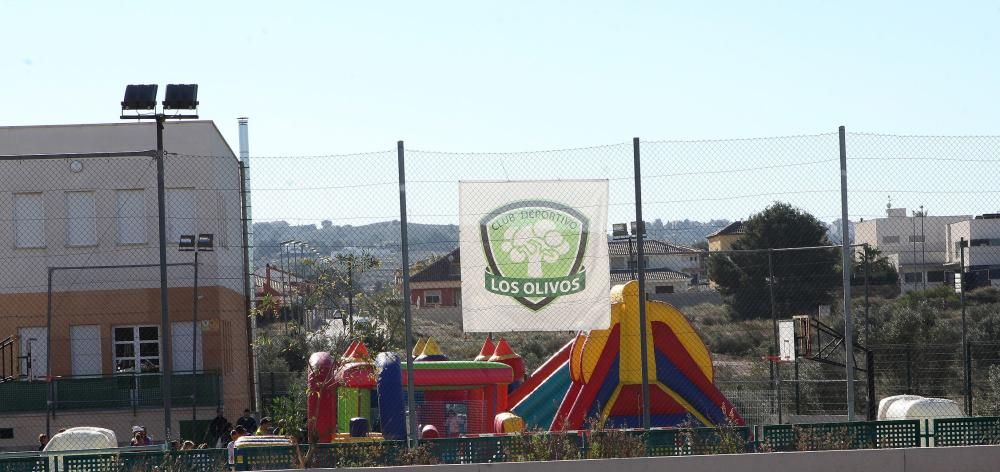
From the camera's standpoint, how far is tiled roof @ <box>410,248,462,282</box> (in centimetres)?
1571

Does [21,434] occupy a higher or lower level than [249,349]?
lower

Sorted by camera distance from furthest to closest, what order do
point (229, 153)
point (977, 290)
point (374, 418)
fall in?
point (977, 290)
point (229, 153)
point (374, 418)

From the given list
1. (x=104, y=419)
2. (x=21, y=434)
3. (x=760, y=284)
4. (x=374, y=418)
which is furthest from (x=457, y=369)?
(x=760, y=284)

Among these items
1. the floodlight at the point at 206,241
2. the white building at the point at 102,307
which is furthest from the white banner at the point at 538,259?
the white building at the point at 102,307

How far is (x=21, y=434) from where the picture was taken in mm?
22812

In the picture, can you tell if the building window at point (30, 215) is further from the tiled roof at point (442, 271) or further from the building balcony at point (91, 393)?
the tiled roof at point (442, 271)

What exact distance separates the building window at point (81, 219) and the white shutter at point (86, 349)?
1931mm

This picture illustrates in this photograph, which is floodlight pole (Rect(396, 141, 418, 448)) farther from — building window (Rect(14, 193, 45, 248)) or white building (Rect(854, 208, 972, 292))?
building window (Rect(14, 193, 45, 248))

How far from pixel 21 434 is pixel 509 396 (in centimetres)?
917

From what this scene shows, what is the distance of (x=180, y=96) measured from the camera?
51.0 ft

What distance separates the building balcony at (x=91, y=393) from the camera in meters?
22.7

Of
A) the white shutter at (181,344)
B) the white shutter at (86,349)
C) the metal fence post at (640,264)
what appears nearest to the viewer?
the metal fence post at (640,264)

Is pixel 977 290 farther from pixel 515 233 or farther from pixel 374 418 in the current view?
pixel 515 233

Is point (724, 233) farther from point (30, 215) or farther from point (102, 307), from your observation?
point (30, 215)
